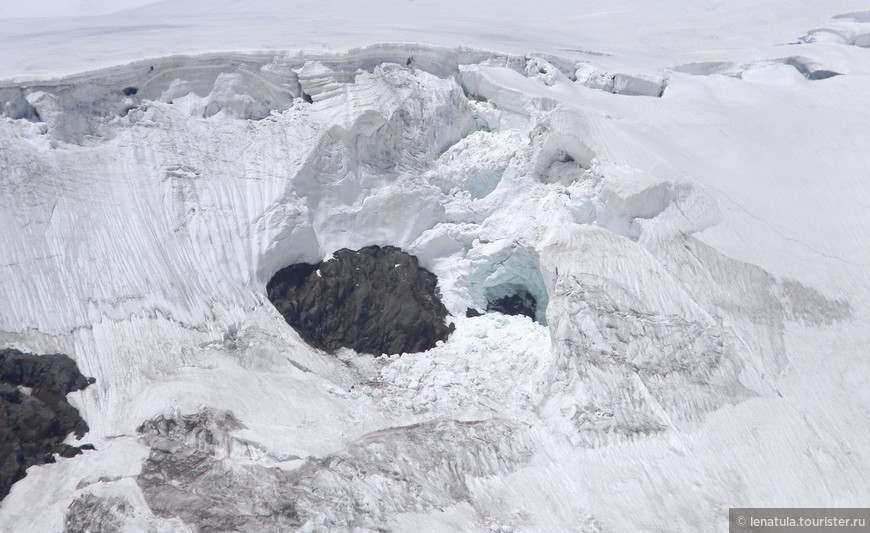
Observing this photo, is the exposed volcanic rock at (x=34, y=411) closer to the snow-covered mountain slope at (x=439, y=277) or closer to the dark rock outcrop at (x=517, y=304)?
the snow-covered mountain slope at (x=439, y=277)

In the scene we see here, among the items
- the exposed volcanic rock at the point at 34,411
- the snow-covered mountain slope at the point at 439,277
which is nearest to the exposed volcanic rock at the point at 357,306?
the snow-covered mountain slope at the point at 439,277

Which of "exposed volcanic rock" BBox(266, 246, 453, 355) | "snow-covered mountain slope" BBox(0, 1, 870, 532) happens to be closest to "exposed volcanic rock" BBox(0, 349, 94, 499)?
"snow-covered mountain slope" BBox(0, 1, 870, 532)

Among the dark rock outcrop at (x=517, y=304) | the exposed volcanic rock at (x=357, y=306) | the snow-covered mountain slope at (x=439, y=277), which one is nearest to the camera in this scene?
the snow-covered mountain slope at (x=439, y=277)

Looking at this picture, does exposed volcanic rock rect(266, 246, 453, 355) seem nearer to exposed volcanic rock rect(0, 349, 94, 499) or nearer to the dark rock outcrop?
the dark rock outcrop

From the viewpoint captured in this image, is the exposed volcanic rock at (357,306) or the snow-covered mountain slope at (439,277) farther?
the exposed volcanic rock at (357,306)

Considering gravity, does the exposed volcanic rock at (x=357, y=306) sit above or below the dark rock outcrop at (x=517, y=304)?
above

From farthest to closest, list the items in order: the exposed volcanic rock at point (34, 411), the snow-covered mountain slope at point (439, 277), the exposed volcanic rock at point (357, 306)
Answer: the exposed volcanic rock at point (357, 306) → the snow-covered mountain slope at point (439, 277) → the exposed volcanic rock at point (34, 411)
